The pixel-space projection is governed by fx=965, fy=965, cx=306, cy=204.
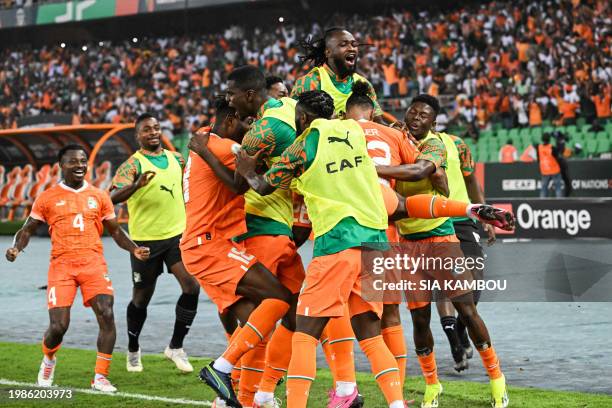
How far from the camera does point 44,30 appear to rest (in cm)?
4609

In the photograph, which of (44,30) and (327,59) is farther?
(44,30)

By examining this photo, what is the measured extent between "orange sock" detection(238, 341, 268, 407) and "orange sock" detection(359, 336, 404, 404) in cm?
105

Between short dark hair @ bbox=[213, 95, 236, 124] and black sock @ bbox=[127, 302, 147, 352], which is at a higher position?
short dark hair @ bbox=[213, 95, 236, 124]

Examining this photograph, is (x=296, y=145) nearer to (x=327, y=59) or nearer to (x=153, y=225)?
(x=327, y=59)

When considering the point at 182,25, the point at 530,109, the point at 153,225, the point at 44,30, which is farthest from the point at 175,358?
the point at 44,30

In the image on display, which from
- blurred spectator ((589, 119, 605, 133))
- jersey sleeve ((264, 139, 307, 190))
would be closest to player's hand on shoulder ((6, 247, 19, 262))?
jersey sleeve ((264, 139, 307, 190))

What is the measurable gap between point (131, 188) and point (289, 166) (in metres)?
3.55

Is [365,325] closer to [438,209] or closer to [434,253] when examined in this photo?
[438,209]

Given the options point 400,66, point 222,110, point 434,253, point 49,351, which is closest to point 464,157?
point 434,253

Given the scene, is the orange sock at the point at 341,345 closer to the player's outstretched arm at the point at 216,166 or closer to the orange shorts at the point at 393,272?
the orange shorts at the point at 393,272

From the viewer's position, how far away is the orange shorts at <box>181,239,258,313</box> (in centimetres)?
652

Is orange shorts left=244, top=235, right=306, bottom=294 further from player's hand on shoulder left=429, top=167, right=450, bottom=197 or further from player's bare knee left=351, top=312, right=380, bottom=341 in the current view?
player's hand on shoulder left=429, top=167, right=450, bottom=197

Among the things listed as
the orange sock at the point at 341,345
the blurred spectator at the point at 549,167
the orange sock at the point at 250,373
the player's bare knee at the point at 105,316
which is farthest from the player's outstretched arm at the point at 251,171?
the blurred spectator at the point at 549,167

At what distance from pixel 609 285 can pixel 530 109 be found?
19.2m
